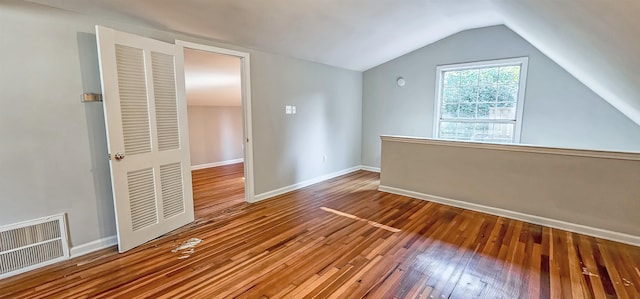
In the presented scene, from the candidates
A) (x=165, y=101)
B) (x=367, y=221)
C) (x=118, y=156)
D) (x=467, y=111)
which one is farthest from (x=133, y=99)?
(x=467, y=111)

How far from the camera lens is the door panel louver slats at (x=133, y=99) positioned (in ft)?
7.75

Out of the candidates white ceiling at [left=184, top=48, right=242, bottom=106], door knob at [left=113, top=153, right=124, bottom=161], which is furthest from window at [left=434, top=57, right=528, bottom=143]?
door knob at [left=113, top=153, right=124, bottom=161]

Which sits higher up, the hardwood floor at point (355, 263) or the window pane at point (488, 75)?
the window pane at point (488, 75)

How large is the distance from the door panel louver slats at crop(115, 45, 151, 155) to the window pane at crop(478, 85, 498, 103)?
4711 mm

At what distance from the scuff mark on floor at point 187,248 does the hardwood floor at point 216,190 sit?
606mm

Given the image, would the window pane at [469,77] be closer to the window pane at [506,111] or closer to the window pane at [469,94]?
the window pane at [469,94]

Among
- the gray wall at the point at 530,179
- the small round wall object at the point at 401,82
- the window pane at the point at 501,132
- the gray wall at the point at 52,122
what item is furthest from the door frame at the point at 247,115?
the window pane at the point at 501,132

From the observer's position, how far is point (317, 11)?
293 cm

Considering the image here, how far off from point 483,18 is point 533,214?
267cm

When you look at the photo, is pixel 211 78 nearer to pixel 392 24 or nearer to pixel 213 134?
pixel 213 134

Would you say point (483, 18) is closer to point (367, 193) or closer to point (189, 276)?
point (367, 193)

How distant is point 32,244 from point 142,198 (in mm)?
776

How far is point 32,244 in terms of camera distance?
217cm

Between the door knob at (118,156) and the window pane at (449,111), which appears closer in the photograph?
the door knob at (118,156)
